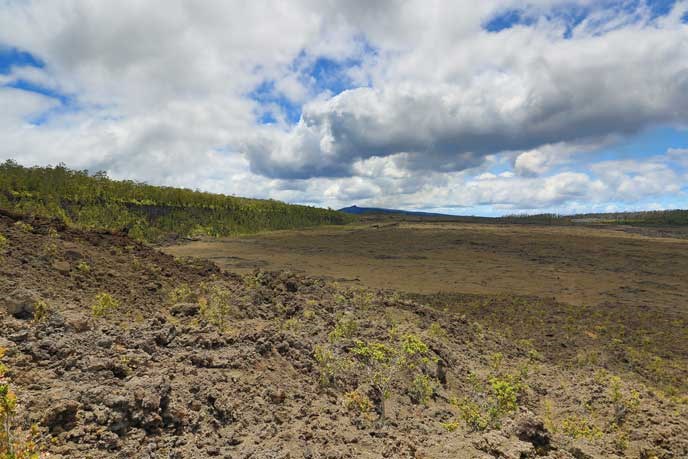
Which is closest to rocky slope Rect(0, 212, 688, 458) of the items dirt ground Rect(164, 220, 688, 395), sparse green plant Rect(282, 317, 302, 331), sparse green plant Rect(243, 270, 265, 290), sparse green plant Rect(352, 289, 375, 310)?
sparse green plant Rect(282, 317, 302, 331)

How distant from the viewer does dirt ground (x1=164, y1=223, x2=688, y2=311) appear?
25.1 metres

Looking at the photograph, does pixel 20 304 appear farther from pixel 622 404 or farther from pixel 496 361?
pixel 622 404

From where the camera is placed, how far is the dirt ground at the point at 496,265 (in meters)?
25.1

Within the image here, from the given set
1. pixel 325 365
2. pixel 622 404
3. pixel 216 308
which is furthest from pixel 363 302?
pixel 622 404

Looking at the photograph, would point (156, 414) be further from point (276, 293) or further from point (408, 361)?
point (276, 293)

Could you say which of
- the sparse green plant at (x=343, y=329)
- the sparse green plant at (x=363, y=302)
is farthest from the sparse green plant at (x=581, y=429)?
the sparse green plant at (x=363, y=302)

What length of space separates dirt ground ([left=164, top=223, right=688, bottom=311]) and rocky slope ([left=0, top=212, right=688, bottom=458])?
601 inches

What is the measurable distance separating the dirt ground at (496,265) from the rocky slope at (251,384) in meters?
15.3

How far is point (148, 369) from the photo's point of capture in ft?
16.5

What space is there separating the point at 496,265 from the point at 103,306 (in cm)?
3352

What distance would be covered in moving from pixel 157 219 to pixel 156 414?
55256 millimetres

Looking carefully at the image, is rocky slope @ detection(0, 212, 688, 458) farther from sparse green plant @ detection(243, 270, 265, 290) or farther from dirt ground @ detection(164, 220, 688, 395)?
dirt ground @ detection(164, 220, 688, 395)

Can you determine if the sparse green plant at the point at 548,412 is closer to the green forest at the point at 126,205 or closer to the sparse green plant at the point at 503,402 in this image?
the sparse green plant at the point at 503,402

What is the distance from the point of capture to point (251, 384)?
5.33 m
